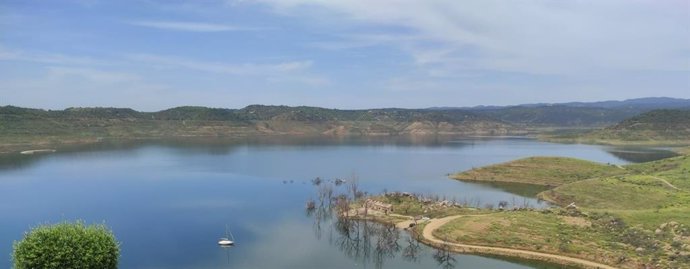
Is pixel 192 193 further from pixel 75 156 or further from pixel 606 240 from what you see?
pixel 75 156

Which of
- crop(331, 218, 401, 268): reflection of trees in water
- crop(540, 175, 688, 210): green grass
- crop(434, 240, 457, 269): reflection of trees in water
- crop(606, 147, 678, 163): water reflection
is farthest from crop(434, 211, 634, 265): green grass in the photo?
crop(606, 147, 678, 163): water reflection

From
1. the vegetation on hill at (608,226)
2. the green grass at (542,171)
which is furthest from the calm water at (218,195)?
the green grass at (542,171)

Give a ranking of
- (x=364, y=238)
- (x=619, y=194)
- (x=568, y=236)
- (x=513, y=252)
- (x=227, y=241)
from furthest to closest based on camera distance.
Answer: (x=619, y=194) < (x=364, y=238) < (x=227, y=241) < (x=568, y=236) < (x=513, y=252)

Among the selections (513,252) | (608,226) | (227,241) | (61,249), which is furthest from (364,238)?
(61,249)

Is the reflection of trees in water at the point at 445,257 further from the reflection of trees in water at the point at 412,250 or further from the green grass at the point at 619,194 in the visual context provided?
the green grass at the point at 619,194

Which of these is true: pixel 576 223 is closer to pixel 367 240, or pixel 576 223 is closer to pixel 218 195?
pixel 367 240

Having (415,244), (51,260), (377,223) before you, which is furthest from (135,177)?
(51,260)
